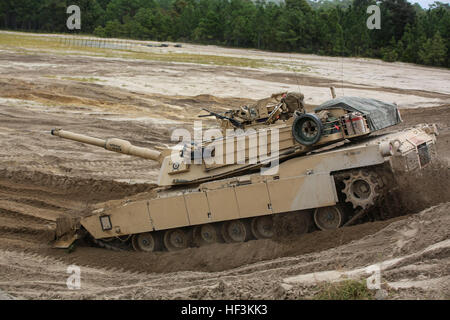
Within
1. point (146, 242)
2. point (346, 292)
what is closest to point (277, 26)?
point (146, 242)

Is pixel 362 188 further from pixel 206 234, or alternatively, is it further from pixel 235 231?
pixel 206 234

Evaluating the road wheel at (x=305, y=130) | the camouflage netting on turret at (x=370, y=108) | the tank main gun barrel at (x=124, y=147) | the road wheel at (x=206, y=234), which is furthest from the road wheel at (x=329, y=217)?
the tank main gun barrel at (x=124, y=147)

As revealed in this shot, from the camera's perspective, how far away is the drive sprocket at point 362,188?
37.2ft

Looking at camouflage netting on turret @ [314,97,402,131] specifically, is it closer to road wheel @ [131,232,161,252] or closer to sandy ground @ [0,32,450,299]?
sandy ground @ [0,32,450,299]

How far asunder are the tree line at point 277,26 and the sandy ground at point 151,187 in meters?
15.1

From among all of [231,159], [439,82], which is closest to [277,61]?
[439,82]

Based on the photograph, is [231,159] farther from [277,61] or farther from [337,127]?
[277,61]

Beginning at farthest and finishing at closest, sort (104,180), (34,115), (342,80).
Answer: (342,80), (34,115), (104,180)

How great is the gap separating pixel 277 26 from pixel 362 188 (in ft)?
187

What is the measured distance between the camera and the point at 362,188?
11.5m

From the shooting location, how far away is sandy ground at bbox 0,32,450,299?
8.84 metres

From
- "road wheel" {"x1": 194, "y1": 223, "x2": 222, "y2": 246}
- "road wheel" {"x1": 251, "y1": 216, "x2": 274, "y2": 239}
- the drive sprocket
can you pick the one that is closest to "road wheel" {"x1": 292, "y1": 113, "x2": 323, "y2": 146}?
the drive sprocket

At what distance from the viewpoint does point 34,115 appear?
24875 mm

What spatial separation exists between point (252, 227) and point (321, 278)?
4.73 meters
